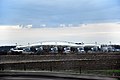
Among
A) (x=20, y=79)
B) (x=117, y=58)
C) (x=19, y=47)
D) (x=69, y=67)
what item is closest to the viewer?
(x=20, y=79)

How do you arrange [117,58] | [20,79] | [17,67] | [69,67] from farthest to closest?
[117,58] → [69,67] → [17,67] → [20,79]

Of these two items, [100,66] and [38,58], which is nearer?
[100,66]

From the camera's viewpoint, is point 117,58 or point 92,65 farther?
point 117,58

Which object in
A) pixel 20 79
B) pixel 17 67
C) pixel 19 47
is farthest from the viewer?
pixel 19 47

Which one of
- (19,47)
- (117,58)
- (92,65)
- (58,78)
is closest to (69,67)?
(92,65)

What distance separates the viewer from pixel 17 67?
158ft

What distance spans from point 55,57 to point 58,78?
38.8 m

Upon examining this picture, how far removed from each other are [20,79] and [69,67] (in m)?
27.3

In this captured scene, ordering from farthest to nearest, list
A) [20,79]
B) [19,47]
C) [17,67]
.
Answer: [19,47] < [17,67] < [20,79]

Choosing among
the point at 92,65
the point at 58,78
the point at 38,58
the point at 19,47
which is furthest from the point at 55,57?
the point at 19,47

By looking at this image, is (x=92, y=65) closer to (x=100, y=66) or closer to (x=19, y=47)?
(x=100, y=66)

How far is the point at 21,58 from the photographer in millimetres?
62562

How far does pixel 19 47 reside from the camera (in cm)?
10981

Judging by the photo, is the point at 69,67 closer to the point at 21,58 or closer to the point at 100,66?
the point at 100,66
